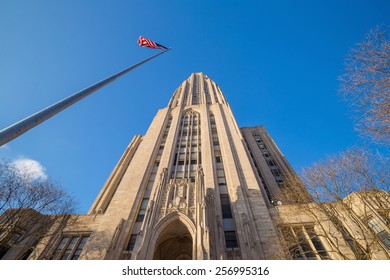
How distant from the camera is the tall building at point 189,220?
15.3m

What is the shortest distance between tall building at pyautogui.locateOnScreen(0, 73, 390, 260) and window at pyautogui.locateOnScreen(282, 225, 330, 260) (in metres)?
0.08

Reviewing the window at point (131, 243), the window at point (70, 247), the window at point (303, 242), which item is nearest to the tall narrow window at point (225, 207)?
the window at point (303, 242)

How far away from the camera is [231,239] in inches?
692

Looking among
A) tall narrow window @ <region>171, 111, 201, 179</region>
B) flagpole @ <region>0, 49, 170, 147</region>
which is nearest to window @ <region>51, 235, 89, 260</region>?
tall narrow window @ <region>171, 111, 201, 179</region>

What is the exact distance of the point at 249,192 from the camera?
21125 mm

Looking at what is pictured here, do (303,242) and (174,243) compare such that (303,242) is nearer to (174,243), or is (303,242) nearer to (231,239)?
(231,239)

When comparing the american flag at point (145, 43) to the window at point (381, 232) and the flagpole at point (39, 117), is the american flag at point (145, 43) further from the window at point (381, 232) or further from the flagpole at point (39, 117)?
the window at point (381, 232)

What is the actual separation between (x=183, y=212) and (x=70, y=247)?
11721 millimetres

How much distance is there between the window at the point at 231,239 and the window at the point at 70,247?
1380 centimetres

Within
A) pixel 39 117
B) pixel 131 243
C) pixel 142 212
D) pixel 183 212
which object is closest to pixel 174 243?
pixel 131 243

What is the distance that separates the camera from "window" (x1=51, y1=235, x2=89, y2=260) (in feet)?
55.2
